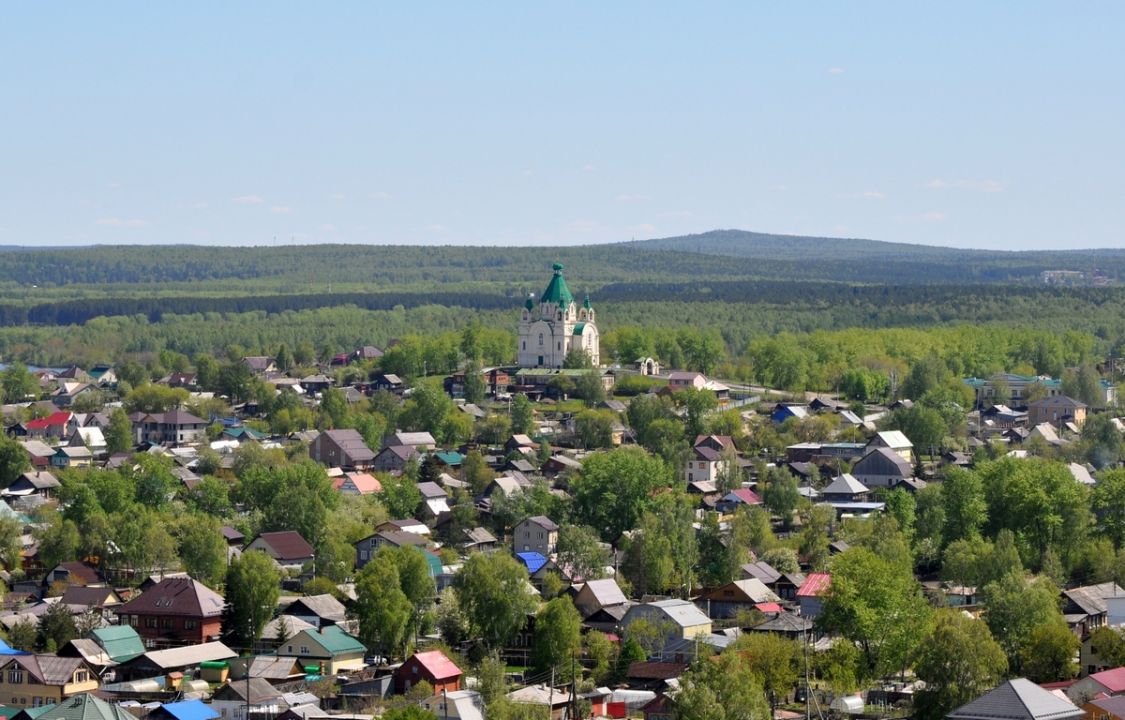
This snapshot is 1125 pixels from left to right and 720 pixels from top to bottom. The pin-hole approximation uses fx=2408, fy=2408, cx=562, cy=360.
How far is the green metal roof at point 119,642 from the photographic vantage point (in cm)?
4244

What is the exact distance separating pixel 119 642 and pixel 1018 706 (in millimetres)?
16529

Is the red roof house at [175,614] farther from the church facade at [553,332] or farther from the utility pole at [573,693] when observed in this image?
the church facade at [553,332]

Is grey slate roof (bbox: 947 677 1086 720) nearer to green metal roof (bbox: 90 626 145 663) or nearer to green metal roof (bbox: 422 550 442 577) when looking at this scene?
green metal roof (bbox: 90 626 145 663)

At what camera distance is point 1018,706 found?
35219 mm

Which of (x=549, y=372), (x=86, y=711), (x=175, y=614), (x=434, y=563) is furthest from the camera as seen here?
(x=549, y=372)

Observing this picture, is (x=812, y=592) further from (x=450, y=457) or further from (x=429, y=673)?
(x=450, y=457)

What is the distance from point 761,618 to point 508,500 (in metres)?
13.6

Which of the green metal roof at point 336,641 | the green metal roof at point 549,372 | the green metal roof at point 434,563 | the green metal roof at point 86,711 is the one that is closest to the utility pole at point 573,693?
the green metal roof at point 336,641

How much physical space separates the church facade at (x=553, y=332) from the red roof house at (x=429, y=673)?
49.4 metres

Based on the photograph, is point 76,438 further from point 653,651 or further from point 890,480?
point 653,651

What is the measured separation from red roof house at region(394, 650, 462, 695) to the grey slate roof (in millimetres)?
8756


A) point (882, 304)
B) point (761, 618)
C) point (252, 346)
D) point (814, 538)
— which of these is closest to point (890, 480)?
point (814, 538)

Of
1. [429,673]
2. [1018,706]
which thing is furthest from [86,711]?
[1018,706]

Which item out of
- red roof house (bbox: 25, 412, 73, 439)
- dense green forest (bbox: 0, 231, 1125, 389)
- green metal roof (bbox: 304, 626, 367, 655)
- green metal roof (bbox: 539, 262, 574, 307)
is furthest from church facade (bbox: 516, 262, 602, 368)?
green metal roof (bbox: 304, 626, 367, 655)
